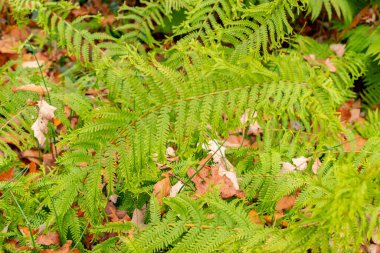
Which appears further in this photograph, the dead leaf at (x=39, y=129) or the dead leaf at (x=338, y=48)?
the dead leaf at (x=338, y=48)

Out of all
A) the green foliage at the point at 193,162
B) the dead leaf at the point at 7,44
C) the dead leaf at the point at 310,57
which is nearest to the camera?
the green foliage at the point at 193,162

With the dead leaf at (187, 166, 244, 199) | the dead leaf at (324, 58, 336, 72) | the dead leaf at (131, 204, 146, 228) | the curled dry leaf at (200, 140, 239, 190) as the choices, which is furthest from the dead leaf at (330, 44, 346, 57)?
the dead leaf at (131, 204, 146, 228)

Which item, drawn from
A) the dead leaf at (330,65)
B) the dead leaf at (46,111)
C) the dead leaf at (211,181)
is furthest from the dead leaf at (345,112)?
the dead leaf at (46,111)

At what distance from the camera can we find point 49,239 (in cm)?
199

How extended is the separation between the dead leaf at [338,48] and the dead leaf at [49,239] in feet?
8.60

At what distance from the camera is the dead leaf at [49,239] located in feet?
6.52

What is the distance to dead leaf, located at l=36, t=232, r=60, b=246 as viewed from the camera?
1987 millimetres

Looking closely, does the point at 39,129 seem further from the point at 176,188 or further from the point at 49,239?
the point at 176,188

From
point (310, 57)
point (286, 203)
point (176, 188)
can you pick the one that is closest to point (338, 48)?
point (310, 57)

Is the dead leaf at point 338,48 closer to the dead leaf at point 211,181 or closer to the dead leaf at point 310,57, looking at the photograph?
the dead leaf at point 310,57

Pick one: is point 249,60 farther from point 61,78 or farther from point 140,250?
point 61,78

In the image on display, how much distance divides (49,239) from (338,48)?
8.96ft

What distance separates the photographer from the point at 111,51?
262cm

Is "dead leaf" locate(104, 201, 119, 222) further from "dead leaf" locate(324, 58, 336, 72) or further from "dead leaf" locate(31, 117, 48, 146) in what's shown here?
"dead leaf" locate(324, 58, 336, 72)
